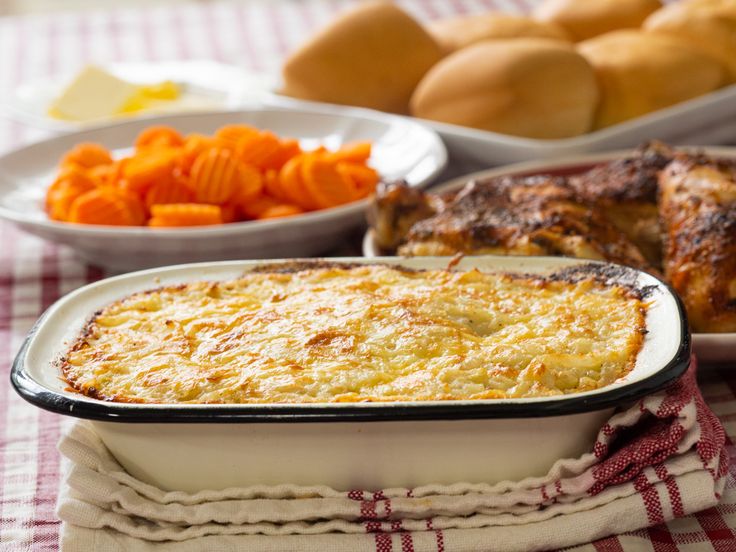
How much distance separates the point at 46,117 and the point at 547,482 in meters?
1.92

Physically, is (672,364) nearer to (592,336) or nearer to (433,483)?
(592,336)

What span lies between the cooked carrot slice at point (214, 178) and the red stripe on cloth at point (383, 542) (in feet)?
3.12

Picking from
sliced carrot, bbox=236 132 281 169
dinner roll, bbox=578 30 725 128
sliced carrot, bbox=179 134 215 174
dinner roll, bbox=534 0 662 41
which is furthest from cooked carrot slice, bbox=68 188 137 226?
dinner roll, bbox=534 0 662 41

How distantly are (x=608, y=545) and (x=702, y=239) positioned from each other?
0.50 metres

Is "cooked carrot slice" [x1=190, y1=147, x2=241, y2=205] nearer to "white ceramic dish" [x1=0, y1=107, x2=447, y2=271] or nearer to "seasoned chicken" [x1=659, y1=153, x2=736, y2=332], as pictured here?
"white ceramic dish" [x1=0, y1=107, x2=447, y2=271]

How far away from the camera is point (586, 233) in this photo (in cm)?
146

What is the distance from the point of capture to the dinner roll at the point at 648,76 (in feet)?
7.39

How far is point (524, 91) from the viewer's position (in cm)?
218

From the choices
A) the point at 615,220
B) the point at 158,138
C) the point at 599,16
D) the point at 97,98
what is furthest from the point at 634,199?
the point at 97,98

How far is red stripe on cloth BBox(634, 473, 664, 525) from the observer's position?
1.11 metres

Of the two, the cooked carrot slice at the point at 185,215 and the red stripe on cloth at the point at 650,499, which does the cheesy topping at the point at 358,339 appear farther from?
the cooked carrot slice at the point at 185,215

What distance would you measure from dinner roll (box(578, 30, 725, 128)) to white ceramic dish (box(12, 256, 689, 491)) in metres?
1.19

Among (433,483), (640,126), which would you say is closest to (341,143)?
(640,126)

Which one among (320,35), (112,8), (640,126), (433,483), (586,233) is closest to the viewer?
(433,483)
